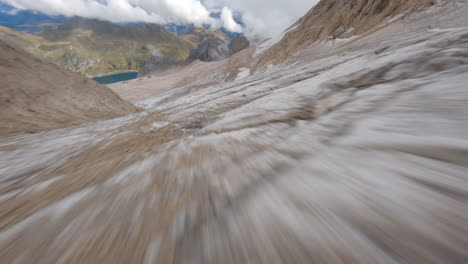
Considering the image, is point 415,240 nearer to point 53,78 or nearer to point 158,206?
point 158,206

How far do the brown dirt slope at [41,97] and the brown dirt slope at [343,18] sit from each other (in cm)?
1105

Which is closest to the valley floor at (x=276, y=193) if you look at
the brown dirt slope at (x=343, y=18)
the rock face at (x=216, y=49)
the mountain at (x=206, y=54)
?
the brown dirt slope at (x=343, y=18)

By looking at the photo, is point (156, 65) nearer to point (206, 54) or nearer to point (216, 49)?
point (206, 54)

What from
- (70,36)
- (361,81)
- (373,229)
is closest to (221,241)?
(373,229)

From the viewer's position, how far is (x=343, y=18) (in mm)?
11008

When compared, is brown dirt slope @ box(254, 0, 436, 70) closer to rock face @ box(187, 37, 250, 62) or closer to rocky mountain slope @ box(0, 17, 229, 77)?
rock face @ box(187, 37, 250, 62)

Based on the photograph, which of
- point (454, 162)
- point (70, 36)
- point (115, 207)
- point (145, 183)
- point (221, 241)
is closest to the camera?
point (221, 241)

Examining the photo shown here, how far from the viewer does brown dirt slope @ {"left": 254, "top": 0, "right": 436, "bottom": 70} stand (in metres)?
7.72

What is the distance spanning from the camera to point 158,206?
2.56 ft

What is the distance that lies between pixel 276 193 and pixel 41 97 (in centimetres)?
596

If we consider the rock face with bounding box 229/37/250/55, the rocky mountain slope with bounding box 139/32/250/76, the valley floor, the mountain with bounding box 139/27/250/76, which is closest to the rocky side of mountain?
the mountain with bounding box 139/27/250/76

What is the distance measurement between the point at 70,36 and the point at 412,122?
484ft

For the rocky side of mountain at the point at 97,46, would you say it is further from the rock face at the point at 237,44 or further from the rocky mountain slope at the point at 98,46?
the rock face at the point at 237,44

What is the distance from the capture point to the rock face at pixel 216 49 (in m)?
43.0
